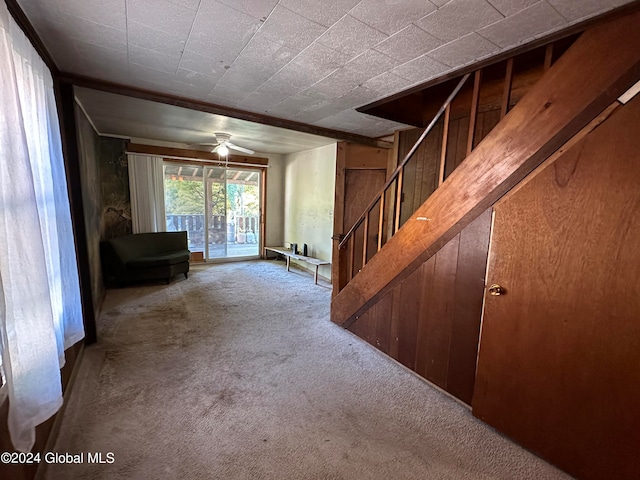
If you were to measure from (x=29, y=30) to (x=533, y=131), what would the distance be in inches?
111

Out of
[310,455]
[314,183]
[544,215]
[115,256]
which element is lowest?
[310,455]

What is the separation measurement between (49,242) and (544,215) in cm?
278

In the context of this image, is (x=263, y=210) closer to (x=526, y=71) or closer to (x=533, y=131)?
(x=526, y=71)

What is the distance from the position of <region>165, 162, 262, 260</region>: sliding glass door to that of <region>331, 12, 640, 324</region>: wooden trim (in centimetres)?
470

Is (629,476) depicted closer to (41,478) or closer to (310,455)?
(310,455)

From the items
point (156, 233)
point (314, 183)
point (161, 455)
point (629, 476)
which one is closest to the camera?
point (629, 476)

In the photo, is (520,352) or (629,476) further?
(520,352)

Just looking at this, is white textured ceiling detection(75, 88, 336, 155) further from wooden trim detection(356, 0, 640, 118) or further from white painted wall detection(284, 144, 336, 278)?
wooden trim detection(356, 0, 640, 118)

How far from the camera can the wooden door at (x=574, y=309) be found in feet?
4.45

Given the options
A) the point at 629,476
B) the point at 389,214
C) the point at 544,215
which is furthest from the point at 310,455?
the point at 389,214

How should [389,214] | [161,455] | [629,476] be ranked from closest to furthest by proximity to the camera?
[629,476]
[161,455]
[389,214]

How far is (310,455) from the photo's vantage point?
64.5 inches

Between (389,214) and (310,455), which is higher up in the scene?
(389,214)

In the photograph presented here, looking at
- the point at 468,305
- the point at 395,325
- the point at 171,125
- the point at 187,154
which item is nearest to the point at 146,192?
the point at 187,154
